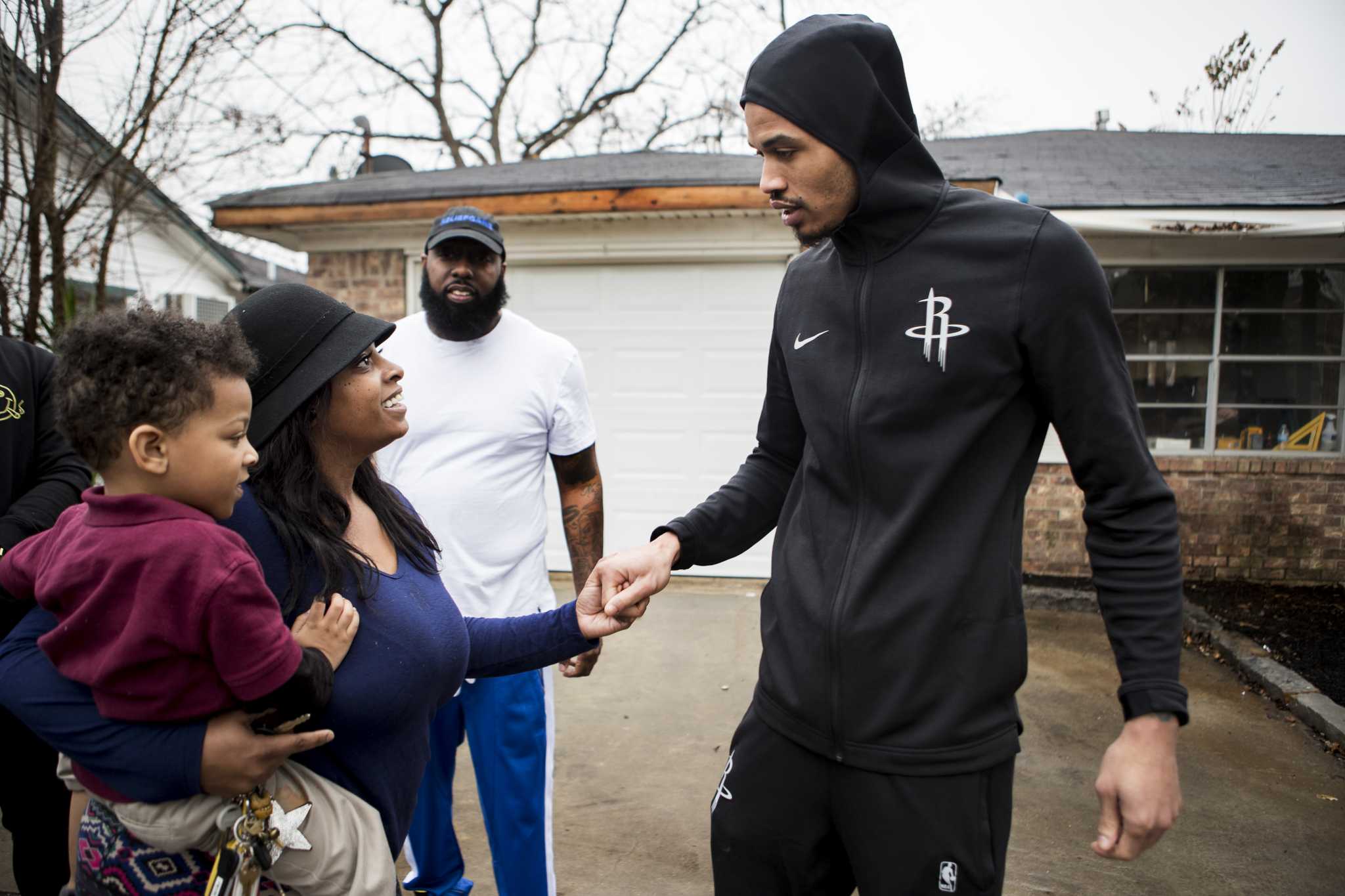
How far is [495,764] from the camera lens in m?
2.70

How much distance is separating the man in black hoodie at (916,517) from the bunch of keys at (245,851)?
0.83 meters

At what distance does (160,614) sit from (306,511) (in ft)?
1.28

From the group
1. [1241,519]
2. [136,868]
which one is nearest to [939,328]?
[136,868]

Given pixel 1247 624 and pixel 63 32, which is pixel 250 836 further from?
pixel 1247 624

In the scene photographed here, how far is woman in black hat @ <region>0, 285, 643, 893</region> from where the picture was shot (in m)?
1.33

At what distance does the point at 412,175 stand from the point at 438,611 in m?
7.61

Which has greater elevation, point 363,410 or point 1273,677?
point 363,410

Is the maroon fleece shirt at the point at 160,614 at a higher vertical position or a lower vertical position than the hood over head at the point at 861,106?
lower

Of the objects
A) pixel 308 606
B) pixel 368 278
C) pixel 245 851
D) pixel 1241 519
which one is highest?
pixel 368 278

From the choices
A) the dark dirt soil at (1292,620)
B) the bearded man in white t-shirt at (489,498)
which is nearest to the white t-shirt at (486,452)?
the bearded man in white t-shirt at (489,498)

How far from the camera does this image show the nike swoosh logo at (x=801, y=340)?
69.3 inches

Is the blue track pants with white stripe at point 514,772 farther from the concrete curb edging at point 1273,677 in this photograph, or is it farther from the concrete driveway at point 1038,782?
the concrete curb edging at point 1273,677

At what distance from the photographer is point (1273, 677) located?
205 inches

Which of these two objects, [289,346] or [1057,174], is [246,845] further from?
[1057,174]
